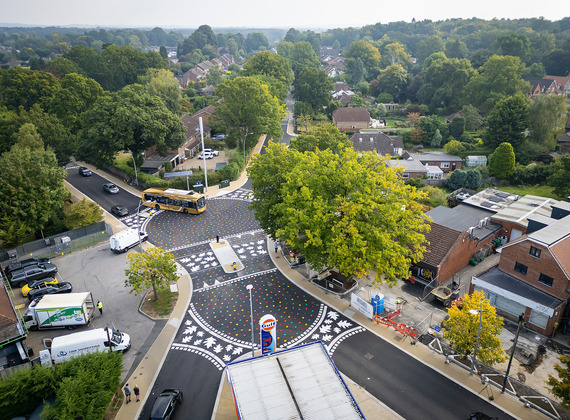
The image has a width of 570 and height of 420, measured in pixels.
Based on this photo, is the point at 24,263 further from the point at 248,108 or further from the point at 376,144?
the point at 376,144

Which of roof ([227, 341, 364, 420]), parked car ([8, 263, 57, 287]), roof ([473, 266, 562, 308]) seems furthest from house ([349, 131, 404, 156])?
roof ([227, 341, 364, 420])

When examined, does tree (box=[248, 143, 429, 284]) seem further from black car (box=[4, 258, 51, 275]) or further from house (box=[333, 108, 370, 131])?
house (box=[333, 108, 370, 131])

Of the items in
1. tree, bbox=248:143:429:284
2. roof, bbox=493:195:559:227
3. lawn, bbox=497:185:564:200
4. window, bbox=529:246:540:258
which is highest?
tree, bbox=248:143:429:284

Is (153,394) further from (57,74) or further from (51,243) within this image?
(57,74)

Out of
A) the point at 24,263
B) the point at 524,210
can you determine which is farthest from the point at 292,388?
the point at 524,210

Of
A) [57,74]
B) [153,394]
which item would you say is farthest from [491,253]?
[57,74]

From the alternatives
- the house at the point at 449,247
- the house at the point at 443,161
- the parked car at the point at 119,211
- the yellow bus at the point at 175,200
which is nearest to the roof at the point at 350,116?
the house at the point at 443,161

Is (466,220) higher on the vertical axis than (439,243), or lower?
lower
